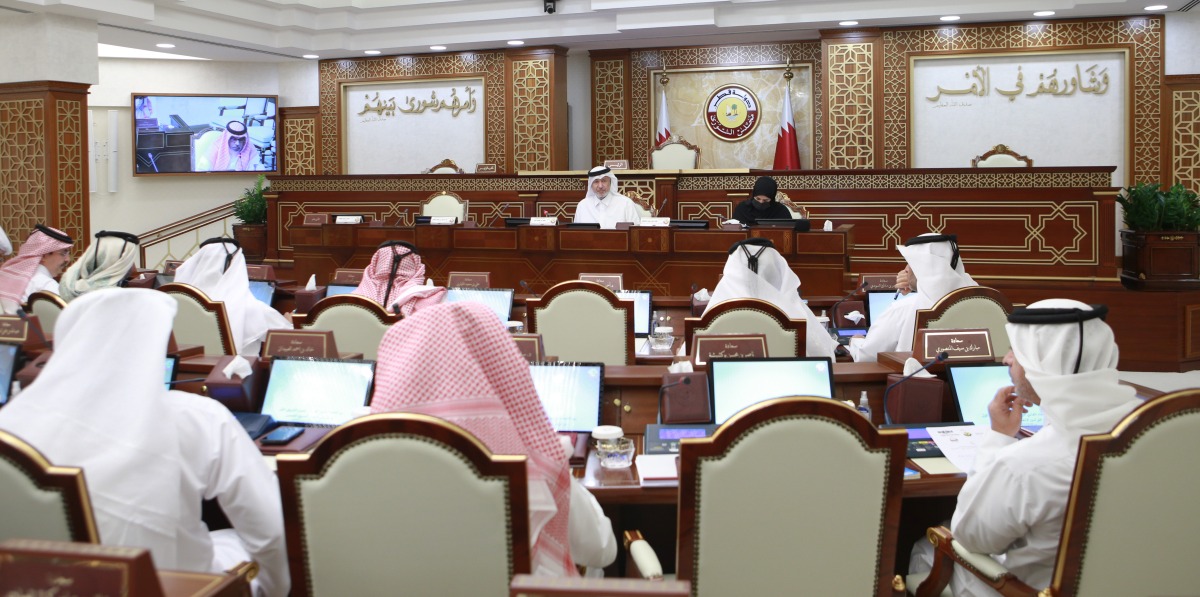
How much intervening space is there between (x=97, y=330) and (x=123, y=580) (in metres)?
0.83

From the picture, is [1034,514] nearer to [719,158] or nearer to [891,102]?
[891,102]

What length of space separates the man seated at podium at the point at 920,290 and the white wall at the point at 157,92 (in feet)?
35.0

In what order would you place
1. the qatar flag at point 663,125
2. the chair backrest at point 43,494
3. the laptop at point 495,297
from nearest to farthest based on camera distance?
the chair backrest at point 43,494 → the laptop at point 495,297 → the qatar flag at point 663,125

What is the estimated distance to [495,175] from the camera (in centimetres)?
1122

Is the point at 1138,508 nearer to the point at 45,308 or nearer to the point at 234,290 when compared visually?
the point at 234,290

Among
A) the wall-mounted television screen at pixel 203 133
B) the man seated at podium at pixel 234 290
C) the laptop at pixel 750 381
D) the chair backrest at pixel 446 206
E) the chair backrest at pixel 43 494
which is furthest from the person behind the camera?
the wall-mounted television screen at pixel 203 133

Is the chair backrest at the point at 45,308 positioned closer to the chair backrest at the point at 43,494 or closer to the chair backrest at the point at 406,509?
the chair backrest at the point at 43,494

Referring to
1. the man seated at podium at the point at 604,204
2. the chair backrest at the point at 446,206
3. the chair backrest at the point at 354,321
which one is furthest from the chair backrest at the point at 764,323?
the chair backrest at the point at 446,206

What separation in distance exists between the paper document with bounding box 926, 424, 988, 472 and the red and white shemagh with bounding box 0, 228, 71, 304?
533 cm

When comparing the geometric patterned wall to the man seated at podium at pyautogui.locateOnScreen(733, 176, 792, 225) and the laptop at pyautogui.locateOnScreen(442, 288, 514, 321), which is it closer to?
the man seated at podium at pyautogui.locateOnScreen(733, 176, 792, 225)

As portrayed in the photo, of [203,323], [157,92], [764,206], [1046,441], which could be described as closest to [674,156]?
[764,206]

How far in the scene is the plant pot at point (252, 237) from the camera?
12672 mm

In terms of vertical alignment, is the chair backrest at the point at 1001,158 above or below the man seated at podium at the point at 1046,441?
above

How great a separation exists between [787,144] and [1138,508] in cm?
1034
